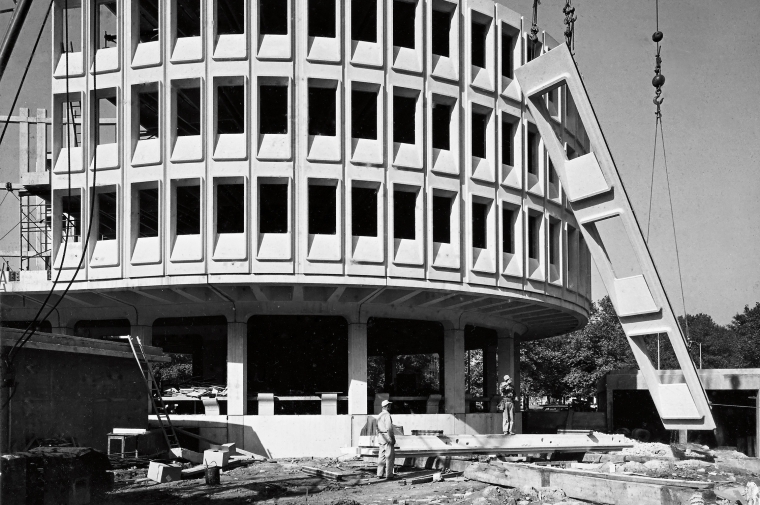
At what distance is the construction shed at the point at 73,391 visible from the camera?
20453 millimetres

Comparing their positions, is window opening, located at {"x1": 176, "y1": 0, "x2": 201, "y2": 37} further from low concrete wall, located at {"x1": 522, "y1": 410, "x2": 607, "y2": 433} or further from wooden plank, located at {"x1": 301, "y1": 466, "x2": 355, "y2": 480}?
low concrete wall, located at {"x1": 522, "y1": 410, "x2": 607, "y2": 433}

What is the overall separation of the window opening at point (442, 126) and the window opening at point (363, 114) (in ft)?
7.39

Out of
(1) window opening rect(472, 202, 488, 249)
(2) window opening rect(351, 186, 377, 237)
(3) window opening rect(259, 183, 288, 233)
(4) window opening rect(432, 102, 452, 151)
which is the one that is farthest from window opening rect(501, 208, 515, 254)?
(3) window opening rect(259, 183, 288, 233)

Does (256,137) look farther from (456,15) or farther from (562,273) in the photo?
(562,273)

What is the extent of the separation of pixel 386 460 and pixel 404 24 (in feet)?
61.2

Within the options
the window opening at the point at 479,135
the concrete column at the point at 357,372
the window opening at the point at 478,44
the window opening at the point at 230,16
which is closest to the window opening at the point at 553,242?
the window opening at the point at 479,135

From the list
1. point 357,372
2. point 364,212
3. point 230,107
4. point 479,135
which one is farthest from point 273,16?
point 357,372

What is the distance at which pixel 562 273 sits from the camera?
35500mm

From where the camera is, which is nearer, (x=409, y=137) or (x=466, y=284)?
(x=466, y=284)

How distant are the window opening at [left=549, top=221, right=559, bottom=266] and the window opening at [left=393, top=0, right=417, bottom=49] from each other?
894 cm

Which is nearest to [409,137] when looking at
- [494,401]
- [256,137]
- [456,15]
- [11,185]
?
[456,15]

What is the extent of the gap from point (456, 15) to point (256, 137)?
8.71 metres

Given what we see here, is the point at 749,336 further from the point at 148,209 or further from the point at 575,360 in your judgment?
the point at 148,209

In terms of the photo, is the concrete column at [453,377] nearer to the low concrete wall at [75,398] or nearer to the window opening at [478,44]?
the window opening at [478,44]
